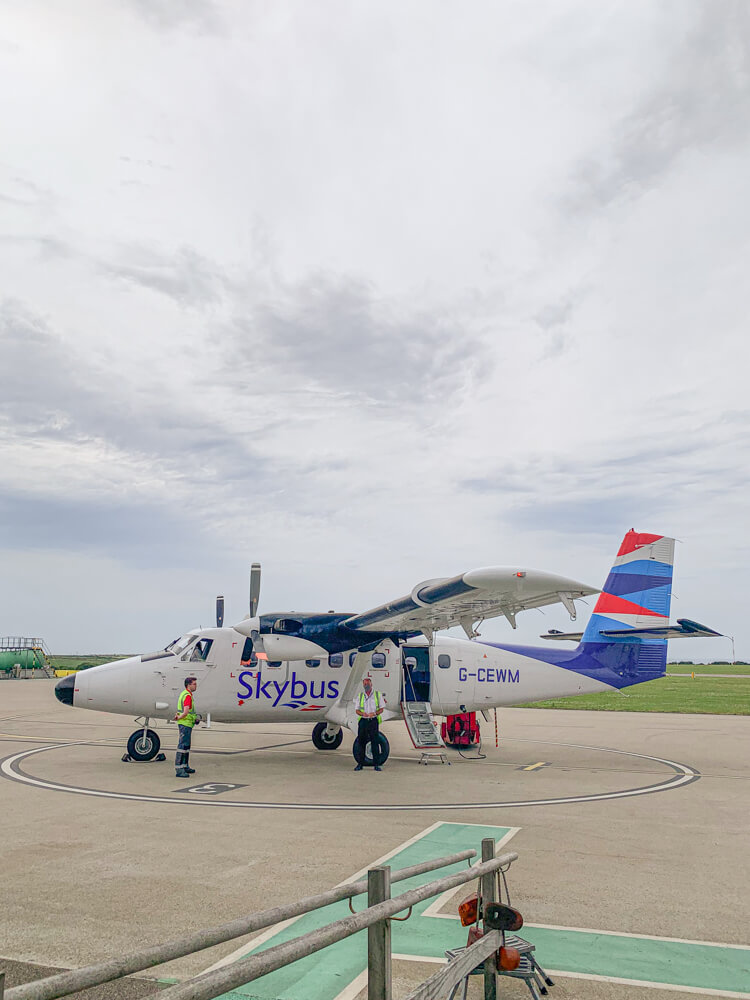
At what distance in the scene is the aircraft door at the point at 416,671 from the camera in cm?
1694

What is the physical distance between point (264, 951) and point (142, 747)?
1365cm

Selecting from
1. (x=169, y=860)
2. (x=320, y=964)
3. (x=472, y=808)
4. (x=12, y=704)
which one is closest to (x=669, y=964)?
(x=320, y=964)

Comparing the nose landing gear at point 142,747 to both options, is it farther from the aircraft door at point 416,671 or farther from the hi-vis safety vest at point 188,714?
the aircraft door at point 416,671

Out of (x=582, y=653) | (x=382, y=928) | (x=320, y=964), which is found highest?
(x=582, y=653)

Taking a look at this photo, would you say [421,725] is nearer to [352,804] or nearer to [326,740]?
[326,740]

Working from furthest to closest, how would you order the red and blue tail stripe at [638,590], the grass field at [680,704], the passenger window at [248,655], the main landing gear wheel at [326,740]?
the grass field at [680,704]
the main landing gear wheel at [326,740]
the red and blue tail stripe at [638,590]
the passenger window at [248,655]

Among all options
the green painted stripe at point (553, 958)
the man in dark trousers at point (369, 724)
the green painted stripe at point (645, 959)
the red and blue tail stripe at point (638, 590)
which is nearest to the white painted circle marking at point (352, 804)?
the man in dark trousers at point (369, 724)

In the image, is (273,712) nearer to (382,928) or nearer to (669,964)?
(669,964)

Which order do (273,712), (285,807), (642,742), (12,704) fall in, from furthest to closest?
(12,704), (642,742), (273,712), (285,807)

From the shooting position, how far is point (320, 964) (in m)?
5.48

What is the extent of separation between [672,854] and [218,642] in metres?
10.4

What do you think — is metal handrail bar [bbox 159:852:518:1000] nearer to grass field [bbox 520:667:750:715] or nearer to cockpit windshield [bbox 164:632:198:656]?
cockpit windshield [bbox 164:632:198:656]

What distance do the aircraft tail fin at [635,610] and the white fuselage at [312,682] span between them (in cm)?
86

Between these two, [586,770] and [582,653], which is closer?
[586,770]
